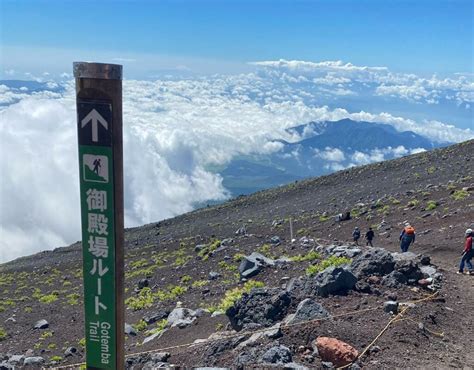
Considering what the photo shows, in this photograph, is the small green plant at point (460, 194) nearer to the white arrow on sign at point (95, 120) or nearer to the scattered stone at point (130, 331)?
the scattered stone at point (130, 331)

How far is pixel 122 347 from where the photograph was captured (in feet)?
14.9

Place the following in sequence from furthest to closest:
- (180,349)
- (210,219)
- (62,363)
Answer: (210,219) → (62,363) → (180,349)

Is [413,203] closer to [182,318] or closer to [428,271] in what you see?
[428,271]

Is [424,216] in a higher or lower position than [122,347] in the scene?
lower

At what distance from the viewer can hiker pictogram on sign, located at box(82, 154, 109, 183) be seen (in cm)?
426

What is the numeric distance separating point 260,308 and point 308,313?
133 cm

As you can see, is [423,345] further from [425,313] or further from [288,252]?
[288,252]

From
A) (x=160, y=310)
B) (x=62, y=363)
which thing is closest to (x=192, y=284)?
(x=160, y=310)

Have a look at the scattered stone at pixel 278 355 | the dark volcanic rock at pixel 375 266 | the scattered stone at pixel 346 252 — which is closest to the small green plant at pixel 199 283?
the scattered stone at pixel 346 252

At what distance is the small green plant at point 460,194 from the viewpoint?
25.3 metres

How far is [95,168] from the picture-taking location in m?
4.27

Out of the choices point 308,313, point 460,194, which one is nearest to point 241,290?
point 308,313

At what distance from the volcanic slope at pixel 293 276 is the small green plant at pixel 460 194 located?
100 millimetres

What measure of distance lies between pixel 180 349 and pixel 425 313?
4.55 metres
